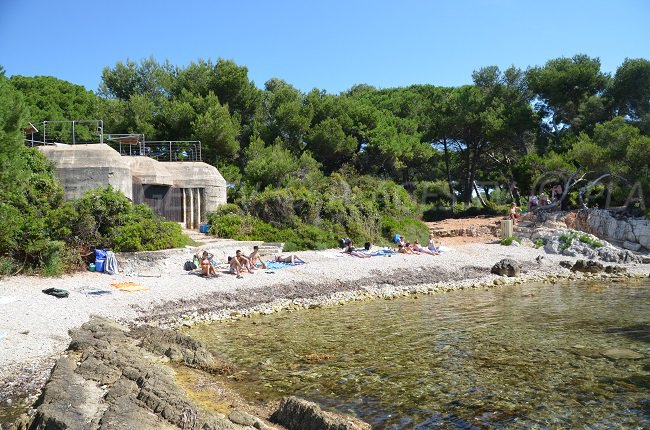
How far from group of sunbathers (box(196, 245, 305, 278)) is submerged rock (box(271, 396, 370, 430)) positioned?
10894mm

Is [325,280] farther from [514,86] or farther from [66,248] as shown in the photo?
[514,86]

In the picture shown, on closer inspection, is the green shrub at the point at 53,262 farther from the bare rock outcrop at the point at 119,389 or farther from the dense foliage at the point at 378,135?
the dense foliage at the point at 378,135

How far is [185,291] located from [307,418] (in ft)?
32.8

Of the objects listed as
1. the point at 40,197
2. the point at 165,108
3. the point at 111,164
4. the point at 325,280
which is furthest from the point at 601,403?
the point at 165,108

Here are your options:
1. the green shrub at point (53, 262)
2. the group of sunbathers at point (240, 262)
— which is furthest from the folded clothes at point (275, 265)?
the green shrub at point (53, 262)

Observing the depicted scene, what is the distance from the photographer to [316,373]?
9828 mm

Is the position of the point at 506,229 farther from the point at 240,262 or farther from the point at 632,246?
the point at 240,262

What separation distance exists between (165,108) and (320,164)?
32.7ft

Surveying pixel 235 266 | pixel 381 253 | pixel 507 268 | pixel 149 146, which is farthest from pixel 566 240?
pixel 149 146

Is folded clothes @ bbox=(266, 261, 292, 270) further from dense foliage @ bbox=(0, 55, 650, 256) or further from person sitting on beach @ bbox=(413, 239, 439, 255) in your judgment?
person sitting on beach @ bbox=(413, 239, 439, 255)

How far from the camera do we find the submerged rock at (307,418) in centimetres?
651

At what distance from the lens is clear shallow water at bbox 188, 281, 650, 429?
7.96 metres

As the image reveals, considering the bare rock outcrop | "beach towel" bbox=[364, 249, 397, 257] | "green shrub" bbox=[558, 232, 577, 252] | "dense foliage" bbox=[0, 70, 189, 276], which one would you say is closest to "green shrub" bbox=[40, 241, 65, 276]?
"dense foliage" bbox=[0, 70, 189, 276]

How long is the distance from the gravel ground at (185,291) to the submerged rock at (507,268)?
452 mm
